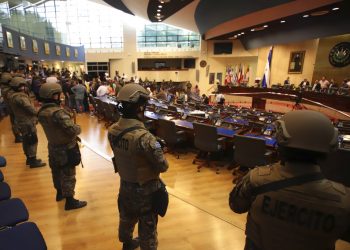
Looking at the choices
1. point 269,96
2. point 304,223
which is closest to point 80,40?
point 269,96

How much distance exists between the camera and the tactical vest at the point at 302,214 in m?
0.96

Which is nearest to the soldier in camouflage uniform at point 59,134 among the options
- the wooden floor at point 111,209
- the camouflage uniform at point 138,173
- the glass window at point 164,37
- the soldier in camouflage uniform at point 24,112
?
the wooden floor at point 111,209

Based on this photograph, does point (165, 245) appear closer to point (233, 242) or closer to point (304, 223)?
point (233, 242)

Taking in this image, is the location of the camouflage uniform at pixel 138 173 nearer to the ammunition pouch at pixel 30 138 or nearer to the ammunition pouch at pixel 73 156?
the ammunition pouch at pixel 73 156

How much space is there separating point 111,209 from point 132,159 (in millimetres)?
1641

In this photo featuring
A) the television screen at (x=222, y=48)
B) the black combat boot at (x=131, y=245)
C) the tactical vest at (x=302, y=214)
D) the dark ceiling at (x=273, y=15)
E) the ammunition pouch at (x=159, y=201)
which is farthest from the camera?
the television screen at (x=222, y=48)

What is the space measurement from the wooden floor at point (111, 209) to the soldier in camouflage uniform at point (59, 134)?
1.30 ft

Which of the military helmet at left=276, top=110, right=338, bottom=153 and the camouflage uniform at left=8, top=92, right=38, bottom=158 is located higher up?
the military helmet at left=276, top=110, right=338, bottom=153

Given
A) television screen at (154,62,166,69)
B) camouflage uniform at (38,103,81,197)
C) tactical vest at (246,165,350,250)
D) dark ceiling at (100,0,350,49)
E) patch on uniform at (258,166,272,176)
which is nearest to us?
tactical vest at (246,165,350,250)

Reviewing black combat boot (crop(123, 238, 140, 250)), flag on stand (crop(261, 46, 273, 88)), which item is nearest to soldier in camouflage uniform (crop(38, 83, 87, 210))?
black combat boot (crop(123, 238, 140, 250))

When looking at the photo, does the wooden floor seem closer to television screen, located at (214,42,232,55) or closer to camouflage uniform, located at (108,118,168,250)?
camouflage uniform, located at (108,118,168,250)

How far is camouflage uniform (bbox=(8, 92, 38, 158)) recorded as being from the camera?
3969 millimetres

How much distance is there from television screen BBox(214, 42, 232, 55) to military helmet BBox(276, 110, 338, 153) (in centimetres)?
1999

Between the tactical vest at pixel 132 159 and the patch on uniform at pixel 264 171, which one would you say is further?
the tactical vest at pixel 132 159
